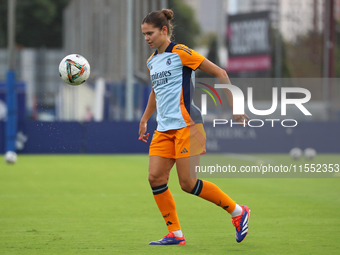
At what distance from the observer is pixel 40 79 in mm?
47469

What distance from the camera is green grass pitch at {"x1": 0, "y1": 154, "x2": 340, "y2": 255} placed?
5074 millimetres

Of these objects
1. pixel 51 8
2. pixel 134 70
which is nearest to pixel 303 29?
pixel 51 8

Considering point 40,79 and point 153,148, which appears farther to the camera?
point 40,79

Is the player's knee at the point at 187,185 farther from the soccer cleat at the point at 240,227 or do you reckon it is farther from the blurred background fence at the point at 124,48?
the blurred background fence at the point at 124,48

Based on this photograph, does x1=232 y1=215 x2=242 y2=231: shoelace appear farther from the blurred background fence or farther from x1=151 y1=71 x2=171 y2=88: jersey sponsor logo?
the blurred background fence

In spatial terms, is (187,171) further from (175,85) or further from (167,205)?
(175,85)

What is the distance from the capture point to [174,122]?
5.09 metres

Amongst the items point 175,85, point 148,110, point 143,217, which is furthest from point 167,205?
point 143,217

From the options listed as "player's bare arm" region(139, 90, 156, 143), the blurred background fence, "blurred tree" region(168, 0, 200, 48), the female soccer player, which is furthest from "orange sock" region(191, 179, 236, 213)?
"blurred tree" region(168, 0, 200, 48)

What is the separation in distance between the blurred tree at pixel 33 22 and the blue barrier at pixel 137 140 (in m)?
33.4

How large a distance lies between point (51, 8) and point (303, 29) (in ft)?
76.5

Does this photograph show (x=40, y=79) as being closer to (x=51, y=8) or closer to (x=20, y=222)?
(x=51, y=8)

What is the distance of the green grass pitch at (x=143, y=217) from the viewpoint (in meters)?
5.07

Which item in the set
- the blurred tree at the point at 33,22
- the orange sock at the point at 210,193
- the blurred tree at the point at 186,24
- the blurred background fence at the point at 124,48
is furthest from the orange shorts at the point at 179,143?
the blurred tree at the point at 186,24
